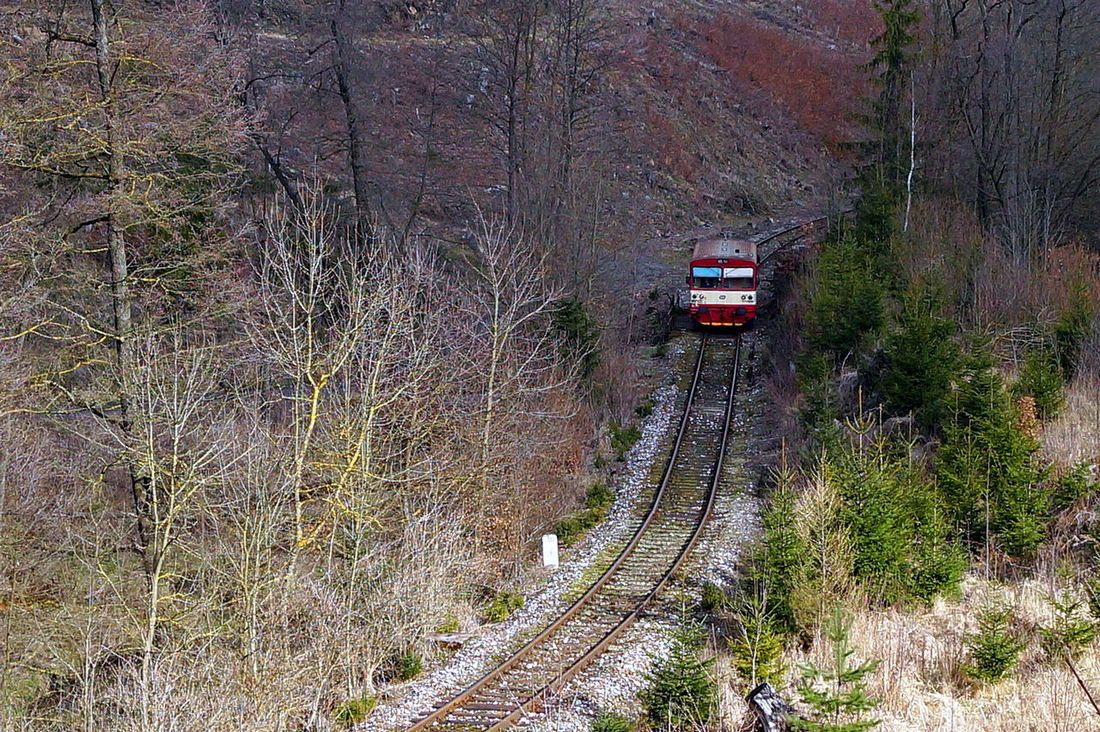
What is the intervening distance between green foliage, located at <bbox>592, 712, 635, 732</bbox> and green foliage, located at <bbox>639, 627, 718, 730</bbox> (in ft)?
1.18

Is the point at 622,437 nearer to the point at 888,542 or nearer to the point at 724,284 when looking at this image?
the point at 724,284

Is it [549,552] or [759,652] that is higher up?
[759,652]

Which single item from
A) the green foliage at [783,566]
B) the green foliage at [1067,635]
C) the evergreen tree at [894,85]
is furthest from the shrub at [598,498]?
the evergreen tree at [894,85]

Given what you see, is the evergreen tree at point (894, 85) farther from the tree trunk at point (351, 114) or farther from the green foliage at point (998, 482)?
the green foliage at point (998, 482)

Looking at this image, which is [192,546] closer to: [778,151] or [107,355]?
[107,355]

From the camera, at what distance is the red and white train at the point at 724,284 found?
27.5 meters

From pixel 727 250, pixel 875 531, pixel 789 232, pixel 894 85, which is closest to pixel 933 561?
pixel 875 531

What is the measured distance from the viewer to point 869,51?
206ft

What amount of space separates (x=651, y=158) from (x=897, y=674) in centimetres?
3745

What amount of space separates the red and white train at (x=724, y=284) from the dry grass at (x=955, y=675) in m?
15.9

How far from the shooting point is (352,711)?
446 inches

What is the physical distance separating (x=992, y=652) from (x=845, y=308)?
12.4 metres

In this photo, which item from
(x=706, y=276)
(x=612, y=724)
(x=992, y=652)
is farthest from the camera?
(x=706, y=276)

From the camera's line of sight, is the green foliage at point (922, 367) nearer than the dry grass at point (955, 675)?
No
